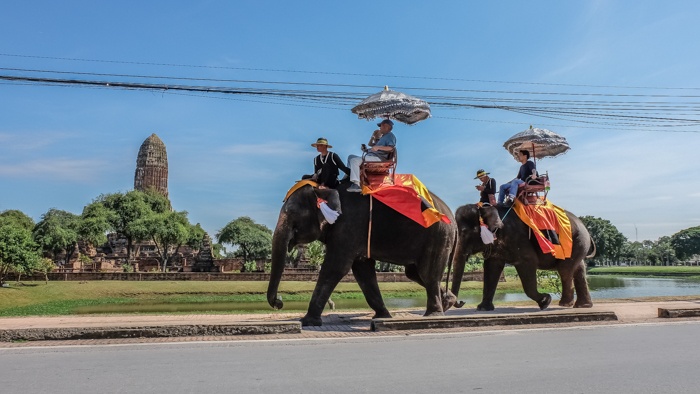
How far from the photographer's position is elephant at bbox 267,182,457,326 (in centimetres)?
858

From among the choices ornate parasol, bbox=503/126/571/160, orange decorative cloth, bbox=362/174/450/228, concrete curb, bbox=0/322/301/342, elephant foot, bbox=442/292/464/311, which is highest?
ornate parasol, bbox=503/126/571/160

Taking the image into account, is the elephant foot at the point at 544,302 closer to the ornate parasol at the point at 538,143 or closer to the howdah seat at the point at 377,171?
the ornate parasol at the point at 538,143

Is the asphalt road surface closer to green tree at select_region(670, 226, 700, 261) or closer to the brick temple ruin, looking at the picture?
the brick temple ruin

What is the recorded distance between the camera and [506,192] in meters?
11.1

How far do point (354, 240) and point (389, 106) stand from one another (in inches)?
97.1

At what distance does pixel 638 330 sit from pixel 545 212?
3259 mm

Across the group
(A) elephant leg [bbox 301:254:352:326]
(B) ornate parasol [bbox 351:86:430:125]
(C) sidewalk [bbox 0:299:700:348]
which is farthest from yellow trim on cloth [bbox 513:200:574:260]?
(A) elephant leg [bbox 301:254:352:326]

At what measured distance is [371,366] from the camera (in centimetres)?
556

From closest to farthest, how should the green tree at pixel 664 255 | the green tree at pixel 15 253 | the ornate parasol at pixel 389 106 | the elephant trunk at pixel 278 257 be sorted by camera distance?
the elephant trunk at pixel 278 257
the ornate parasol at pixel 389 106
the green tree at pixel 15 253
the green tree at pixel 664 255

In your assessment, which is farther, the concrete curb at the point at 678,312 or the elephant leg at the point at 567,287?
the elephant leg at the point at 567,287

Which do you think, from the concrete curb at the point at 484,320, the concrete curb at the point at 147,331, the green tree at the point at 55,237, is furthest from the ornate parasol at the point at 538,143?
the green tree at the point at 55,237

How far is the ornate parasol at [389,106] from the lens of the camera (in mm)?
9562

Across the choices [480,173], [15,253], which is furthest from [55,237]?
[480,173]

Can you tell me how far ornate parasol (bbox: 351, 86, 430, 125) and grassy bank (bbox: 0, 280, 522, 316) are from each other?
62.1 feet
